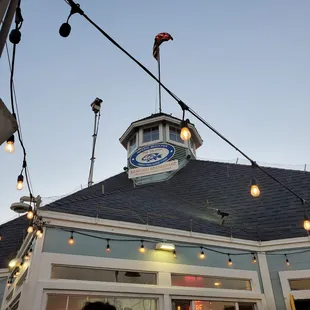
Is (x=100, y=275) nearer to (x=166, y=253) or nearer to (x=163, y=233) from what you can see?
(x=166, y=253)

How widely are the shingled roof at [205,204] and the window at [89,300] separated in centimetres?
160

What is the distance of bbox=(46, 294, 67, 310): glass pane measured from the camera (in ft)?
17.0

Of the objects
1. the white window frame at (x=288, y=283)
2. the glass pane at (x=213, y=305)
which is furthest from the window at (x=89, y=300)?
the white window frame at (x=288, y=283)

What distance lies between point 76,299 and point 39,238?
1331mm

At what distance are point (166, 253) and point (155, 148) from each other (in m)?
7.53

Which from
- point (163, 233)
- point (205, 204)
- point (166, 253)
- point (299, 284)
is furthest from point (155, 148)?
point (299, 284)

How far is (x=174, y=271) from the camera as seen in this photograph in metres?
6.45

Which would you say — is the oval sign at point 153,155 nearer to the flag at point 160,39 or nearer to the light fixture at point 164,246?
the flag at point 160,39

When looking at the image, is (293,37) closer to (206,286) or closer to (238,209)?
(238,209)

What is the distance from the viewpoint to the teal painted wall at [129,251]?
576 cm

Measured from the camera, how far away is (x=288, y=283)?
7.16 m

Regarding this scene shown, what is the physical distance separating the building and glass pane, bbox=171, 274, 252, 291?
2cm

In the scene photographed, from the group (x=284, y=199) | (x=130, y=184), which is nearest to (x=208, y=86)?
(x=130, y=184)

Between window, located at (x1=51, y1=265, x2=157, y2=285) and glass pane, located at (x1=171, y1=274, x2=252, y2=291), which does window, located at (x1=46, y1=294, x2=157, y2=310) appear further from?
glass pane, located at (x1=171, y1=274, x2=252, y2=291)
